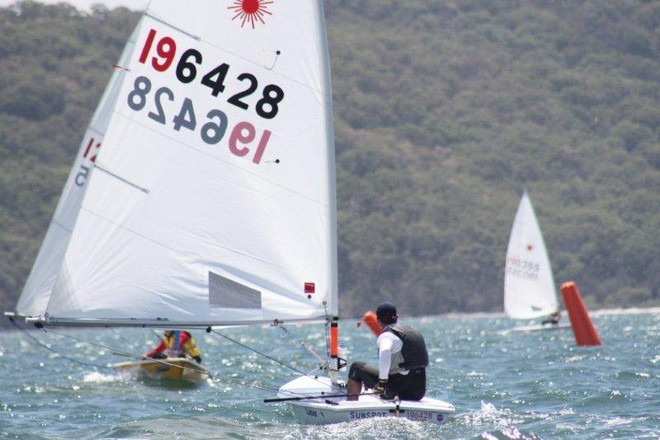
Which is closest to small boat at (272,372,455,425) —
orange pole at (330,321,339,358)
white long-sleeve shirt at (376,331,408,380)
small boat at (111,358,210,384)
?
white long-sleeve shirt at (376,331,408,380)

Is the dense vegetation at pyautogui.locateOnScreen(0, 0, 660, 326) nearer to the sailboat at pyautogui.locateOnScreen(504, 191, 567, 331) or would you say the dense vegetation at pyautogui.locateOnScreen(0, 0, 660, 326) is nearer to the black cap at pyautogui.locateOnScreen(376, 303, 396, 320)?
the sailboat at pyautogui.locateOnScreen(504, 191, 567, 331)

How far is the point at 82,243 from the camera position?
40.5ft

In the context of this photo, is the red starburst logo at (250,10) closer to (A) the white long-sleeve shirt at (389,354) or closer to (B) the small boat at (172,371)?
(A) the white long-sleeve shirt at (389,354)

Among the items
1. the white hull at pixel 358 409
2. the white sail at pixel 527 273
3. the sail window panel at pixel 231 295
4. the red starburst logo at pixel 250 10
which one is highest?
the white sail at pixel 527 273

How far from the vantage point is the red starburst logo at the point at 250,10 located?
1248 centimetres

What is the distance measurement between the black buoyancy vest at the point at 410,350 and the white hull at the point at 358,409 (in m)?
0.35

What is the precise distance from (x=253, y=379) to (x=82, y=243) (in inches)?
293

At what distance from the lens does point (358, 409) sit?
1156 centimetres

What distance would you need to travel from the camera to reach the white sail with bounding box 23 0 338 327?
1239 centimetres

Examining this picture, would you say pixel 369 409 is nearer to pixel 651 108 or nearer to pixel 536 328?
pixel 536 328

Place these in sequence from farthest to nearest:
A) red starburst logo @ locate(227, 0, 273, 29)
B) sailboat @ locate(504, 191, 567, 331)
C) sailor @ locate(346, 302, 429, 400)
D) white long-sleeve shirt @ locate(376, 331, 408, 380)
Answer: sailboat @ locate(504, 191, 567, 331), red starburst logo @ locate(227, 0, 273, 29), sailor @ locate(346, 302, 429, 400), white long-sleeve shirt @ locate(376, 331, 408, 380)

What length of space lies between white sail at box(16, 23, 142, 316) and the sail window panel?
1.85 m

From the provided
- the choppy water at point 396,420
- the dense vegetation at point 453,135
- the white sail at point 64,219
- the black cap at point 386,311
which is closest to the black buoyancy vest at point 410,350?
the black cap at point 386,311

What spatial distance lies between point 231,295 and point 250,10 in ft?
9.11
